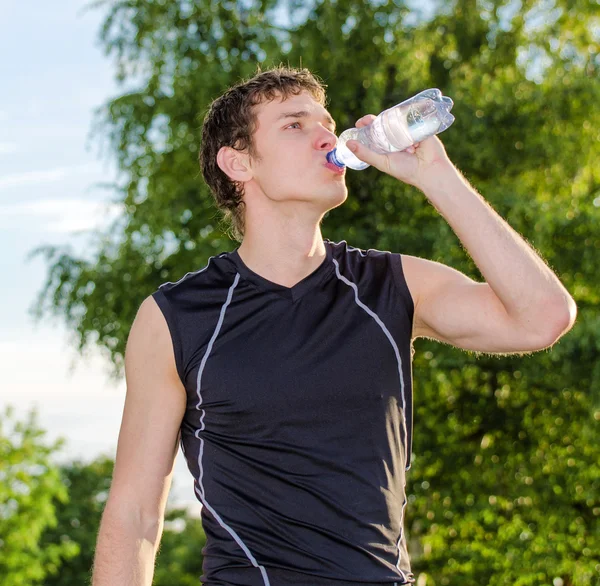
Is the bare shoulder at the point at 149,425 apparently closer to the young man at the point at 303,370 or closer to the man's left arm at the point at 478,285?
the young man at the point at 303,370

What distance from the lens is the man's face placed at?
7.92 feet

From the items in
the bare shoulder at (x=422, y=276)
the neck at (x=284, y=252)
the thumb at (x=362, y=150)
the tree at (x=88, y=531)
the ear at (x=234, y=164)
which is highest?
the ear at (x=234, y=164)

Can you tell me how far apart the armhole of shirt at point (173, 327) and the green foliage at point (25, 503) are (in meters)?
19.8


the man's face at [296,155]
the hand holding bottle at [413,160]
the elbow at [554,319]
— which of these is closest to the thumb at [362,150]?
the hand holding bottle at [413,160]

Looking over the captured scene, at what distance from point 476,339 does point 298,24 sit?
9.99 meters

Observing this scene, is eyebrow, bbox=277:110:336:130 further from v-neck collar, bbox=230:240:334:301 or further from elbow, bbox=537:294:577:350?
elbow, bbox=537:294:577:350

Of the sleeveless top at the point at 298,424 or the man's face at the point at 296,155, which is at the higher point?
the man's face at the point at 296,155

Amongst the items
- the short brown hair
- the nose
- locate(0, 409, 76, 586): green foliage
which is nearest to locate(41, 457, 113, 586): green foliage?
locate(0, 409, 76, 586): green foliage

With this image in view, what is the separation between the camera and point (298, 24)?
1162cm

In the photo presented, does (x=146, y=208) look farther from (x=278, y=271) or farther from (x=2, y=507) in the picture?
(x=2, y=507)

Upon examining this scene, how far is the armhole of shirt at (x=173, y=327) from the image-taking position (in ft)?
7.41

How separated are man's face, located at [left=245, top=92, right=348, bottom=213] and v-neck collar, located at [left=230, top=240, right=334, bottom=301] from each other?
0.17 meters

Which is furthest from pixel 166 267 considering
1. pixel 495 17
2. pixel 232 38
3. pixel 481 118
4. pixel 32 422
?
pixel 32 422

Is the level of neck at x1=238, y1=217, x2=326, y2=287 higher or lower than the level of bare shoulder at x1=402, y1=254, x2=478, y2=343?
higher
